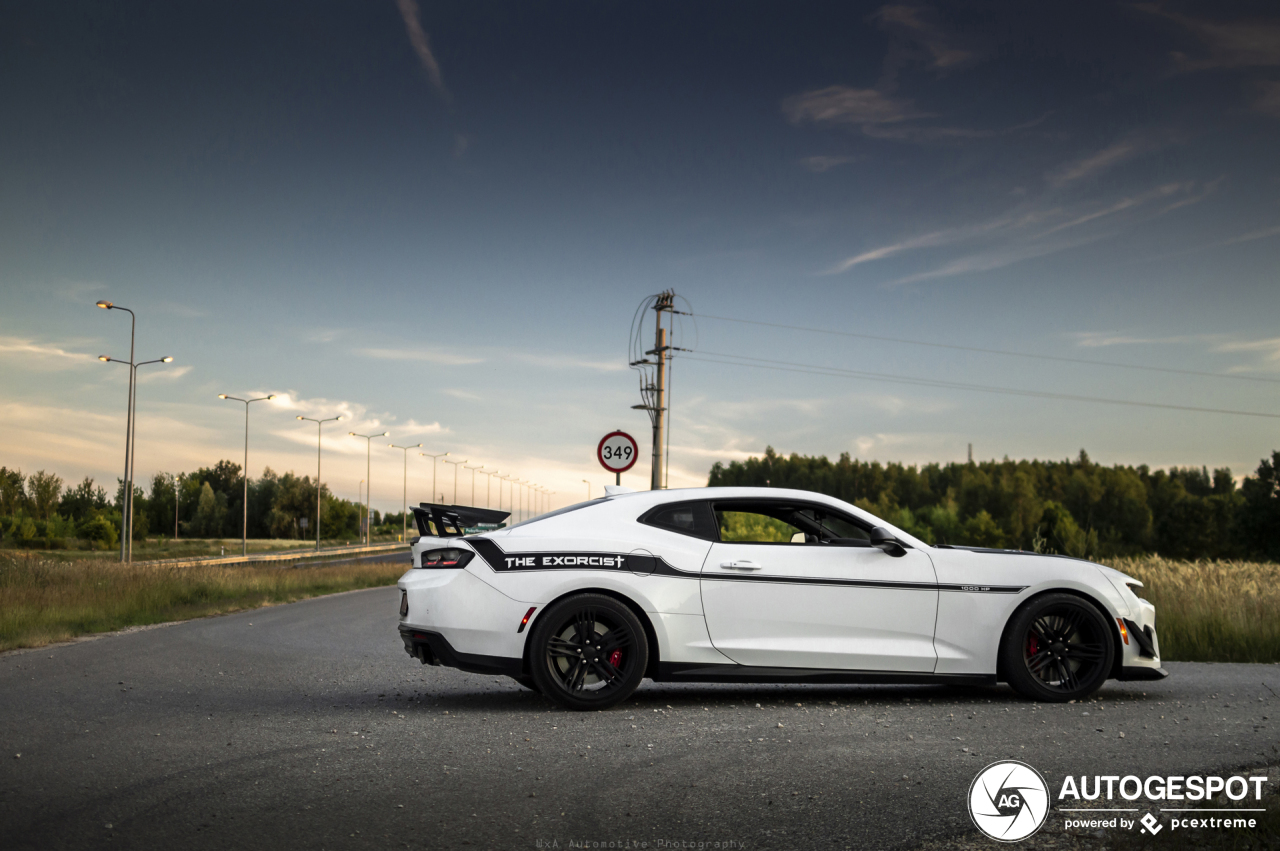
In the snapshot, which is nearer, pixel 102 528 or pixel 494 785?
pixel 494 785

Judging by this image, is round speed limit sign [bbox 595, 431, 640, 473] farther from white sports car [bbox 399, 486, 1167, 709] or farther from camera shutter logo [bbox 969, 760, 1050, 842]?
camera shutter logo [bbox 969, 760, 1050, 842]

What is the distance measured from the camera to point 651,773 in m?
5.27

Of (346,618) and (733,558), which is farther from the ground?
(733,558)

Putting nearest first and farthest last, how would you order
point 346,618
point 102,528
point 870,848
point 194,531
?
point 870,848 → point 346,618 → point 102,528 → point 194,531

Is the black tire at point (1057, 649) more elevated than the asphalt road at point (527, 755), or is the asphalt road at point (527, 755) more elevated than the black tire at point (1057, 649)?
the black tire at point (1057, 649)

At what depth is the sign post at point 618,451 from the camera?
1664 cm

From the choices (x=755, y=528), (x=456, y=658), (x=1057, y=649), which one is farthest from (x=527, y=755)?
(x=1057, y=649)

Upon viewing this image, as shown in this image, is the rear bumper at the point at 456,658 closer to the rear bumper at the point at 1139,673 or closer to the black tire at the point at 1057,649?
the black tire at the point at 1057,649

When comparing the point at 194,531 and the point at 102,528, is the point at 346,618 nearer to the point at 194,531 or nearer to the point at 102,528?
the point at 102,528

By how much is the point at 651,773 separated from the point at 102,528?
3605 inches

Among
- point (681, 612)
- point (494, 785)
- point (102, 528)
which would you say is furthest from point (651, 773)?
point (102, 528)

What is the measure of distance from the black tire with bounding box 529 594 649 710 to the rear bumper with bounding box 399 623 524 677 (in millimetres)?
171

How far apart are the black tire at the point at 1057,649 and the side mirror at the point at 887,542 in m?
1.03

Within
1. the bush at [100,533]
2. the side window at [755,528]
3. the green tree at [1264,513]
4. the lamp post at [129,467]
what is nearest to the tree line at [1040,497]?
the green tree at [1264,513]
